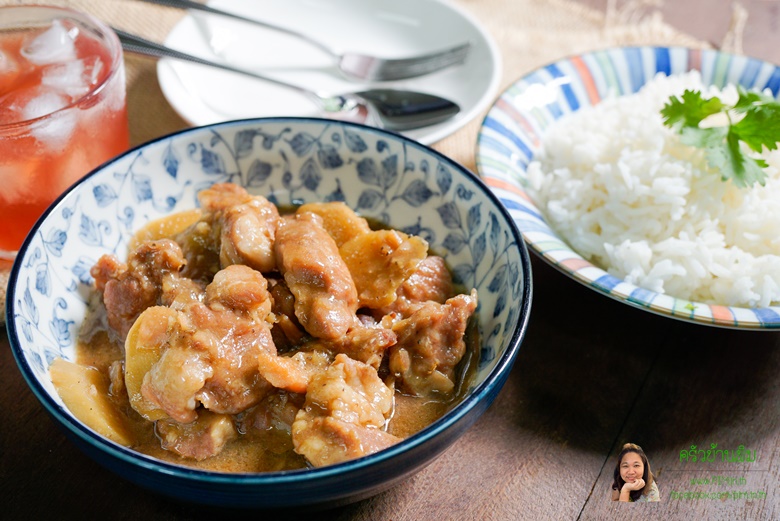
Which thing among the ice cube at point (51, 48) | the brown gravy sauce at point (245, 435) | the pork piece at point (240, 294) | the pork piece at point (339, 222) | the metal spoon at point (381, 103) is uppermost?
the ice cube at point (51, 48)

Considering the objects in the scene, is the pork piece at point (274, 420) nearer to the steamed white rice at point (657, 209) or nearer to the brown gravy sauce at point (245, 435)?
the brown gravy sauce at point (245, 435)

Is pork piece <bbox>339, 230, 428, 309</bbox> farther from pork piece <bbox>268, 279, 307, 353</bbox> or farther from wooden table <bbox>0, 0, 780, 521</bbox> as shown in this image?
wooden table <bbox>0, 0, 780, 521</bbox>

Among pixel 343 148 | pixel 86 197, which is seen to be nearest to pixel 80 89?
pixel 86 197

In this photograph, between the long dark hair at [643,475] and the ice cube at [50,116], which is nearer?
the long dark hair at [643,475]

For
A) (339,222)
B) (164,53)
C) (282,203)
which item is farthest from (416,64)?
(339,222)

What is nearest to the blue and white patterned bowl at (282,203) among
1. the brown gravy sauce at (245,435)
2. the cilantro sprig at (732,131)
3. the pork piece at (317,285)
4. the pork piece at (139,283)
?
the brown gravy sauce at (245,435)

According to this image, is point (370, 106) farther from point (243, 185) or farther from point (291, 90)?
point (243, 185)
